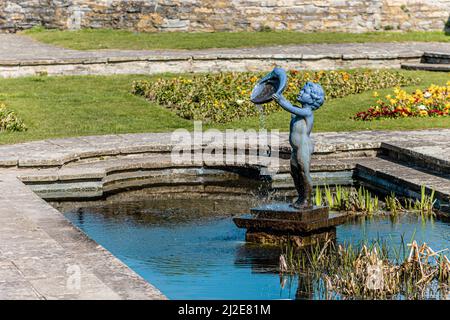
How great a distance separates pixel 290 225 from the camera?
7.96 m

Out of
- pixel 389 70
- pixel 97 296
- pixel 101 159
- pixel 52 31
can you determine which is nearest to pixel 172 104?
pixel 101 159

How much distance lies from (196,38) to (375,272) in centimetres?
1278

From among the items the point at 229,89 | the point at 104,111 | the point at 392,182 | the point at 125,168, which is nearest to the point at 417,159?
the point at 392,182

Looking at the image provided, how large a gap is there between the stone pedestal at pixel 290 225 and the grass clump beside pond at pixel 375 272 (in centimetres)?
43

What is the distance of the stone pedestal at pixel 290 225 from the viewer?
7969mm

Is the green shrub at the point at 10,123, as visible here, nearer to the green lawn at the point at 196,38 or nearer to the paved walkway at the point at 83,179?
the paved walkway at the point at 83,179

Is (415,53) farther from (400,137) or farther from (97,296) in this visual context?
(97,296)

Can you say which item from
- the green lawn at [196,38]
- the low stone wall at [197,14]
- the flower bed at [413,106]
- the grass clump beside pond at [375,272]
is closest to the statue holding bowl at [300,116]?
the grass clump beside pond at [375,272]

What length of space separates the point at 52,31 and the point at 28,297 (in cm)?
1478

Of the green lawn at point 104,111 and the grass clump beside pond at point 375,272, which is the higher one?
the grass clump beside pond at point 375,272

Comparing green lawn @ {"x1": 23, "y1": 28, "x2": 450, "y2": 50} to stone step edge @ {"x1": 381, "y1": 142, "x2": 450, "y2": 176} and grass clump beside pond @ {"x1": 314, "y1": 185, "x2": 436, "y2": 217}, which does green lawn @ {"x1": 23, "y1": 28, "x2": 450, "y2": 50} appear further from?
grass clump beside pond @ {"x1": 314, "y1": 185, "x2": 436, "y2": 217}

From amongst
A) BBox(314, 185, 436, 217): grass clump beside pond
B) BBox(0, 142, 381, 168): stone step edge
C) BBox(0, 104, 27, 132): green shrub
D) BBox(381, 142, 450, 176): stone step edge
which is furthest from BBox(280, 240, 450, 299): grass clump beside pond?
BBox(0, 104, 27, 132): green shrub

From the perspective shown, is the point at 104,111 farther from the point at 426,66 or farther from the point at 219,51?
the point at 426,66

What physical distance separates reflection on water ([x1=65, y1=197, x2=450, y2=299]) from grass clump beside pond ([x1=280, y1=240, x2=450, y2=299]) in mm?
146
